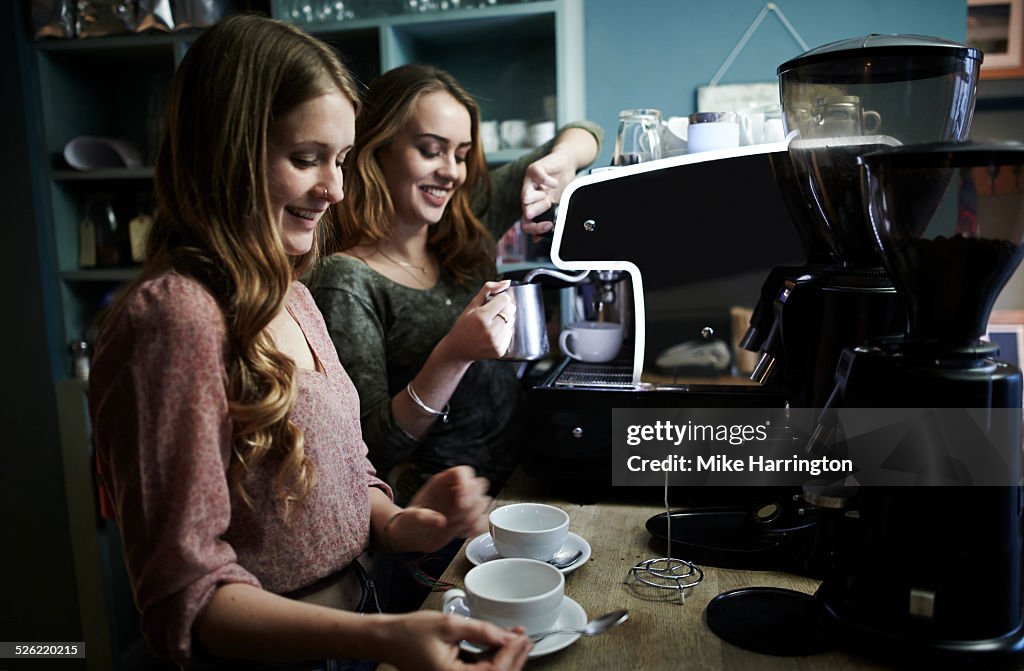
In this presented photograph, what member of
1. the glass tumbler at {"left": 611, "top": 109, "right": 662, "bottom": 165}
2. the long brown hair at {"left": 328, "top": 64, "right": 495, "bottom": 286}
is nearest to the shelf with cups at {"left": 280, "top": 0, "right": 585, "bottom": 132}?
the long brown hair at {"left": 328, "top": 64, "right": 495, "bottom": 286}

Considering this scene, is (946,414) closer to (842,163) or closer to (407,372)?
(842,163)

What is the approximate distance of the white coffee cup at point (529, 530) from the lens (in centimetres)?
96

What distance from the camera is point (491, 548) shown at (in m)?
1.05

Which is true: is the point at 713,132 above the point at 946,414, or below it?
above

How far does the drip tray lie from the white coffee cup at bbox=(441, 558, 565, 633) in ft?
1.64

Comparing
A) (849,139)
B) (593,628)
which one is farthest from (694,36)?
(593,628)

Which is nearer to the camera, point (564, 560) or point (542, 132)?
point (564, 560)

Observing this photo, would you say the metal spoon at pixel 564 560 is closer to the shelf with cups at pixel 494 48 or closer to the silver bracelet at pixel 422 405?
A: the silver bracelet at pixel 422 405

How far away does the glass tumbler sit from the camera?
1395mm

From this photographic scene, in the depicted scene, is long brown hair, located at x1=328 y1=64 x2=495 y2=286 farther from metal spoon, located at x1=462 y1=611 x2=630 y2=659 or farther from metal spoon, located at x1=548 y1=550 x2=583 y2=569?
metal spoon, located at x1=462 y1=611 x2=630 y2=659

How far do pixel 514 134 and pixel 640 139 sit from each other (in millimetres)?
839

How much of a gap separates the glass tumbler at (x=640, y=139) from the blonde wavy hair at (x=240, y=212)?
700 mm

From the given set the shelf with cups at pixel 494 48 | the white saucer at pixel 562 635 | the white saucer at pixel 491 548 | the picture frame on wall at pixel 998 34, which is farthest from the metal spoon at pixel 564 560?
the picture frame on wall at pixel 998 34

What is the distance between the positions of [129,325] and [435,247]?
35.1 inches
